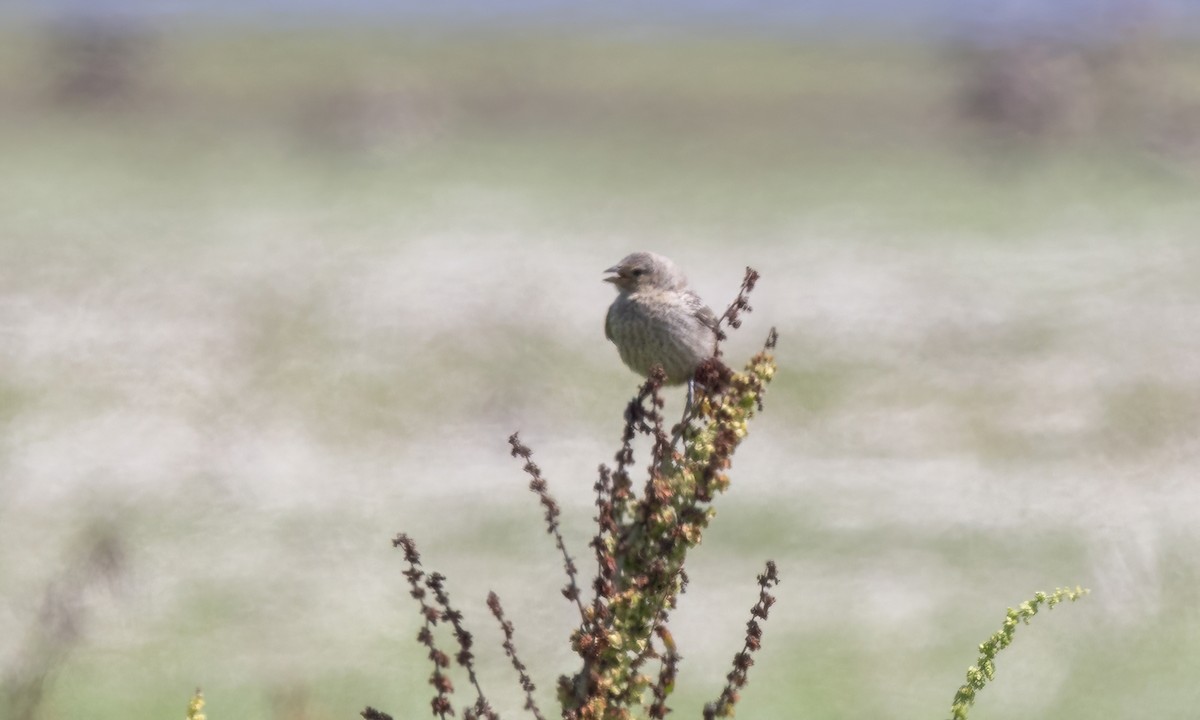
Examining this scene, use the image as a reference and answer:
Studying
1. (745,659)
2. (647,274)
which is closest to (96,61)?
(647,274)

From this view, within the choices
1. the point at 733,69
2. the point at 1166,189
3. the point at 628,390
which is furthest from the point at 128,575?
the point at 733,69

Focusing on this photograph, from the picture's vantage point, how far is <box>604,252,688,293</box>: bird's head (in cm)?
724

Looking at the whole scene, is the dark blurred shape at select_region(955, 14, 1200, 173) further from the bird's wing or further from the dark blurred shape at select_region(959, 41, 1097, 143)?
the bird's wing

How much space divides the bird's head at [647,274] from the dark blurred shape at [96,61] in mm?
23595

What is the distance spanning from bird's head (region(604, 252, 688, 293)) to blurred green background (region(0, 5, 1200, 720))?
2.67 metres

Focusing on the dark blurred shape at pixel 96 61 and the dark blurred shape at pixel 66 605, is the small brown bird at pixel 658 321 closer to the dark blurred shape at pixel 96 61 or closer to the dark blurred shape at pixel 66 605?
the dark blurred shape at pixel 66 605

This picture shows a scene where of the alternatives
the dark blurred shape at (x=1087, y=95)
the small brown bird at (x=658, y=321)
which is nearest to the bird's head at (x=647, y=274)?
the small brown bird at (x=658, y=321)

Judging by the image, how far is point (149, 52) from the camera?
33.2m

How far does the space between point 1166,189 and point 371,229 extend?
9409 mm

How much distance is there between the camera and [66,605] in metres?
9.03

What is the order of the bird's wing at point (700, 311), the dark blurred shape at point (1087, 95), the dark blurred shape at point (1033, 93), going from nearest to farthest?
the bird's wing at point (700, 311) → the dark blurred shape at point (1087, 95) → the dark blurred shape at point (1033, 93)

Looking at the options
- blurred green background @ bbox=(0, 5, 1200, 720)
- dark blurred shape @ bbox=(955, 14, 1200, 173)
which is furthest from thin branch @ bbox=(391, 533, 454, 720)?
dark blurred shape @ bbox=(955, 14, 1200, 173)

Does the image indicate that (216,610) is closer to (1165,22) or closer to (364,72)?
(364,72)

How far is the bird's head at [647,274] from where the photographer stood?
7.24 m
